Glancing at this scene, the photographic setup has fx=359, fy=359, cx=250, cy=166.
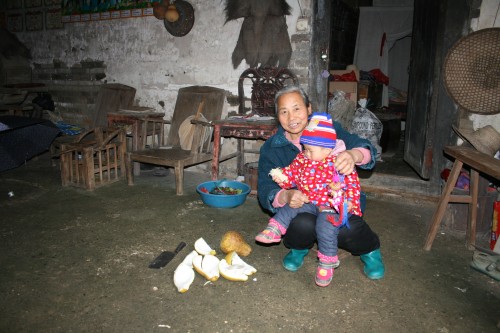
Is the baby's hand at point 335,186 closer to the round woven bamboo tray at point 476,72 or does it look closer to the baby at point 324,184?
the baby at point 324,184

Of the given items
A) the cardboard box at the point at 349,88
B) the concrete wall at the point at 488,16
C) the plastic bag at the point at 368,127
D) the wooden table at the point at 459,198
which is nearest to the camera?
the wooden table at the point at 459,198

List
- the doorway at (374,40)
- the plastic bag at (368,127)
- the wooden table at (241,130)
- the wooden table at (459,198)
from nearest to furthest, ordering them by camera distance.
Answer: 1. the wooden table at (459,198)
2. the wooden table at (241,130)
3. the plastic bag at (368,127)
4. the doorway at (374,40)

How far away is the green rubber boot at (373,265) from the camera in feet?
8.34

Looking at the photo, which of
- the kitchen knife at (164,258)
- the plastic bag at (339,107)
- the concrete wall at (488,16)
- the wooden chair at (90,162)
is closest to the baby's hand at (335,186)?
the kitchen knife at (164,258)

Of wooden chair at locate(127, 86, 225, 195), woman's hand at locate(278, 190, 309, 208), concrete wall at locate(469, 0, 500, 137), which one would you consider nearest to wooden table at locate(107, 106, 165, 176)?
wooden chair at locate(127, 86, 225, 195)

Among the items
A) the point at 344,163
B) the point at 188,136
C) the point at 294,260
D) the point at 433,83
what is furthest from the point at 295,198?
the point at 188,136

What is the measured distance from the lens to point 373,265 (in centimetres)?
258

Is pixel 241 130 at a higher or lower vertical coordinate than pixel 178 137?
higher

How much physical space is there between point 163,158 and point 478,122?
3430mm

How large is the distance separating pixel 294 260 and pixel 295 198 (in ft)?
2.11

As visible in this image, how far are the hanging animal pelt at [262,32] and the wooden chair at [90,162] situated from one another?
78.8 inches

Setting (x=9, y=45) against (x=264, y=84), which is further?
(x=9, y=45)

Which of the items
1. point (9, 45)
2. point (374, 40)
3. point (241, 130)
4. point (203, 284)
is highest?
point (374, 40)

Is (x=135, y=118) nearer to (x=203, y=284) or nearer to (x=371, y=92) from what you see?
(x=203, y=284)
